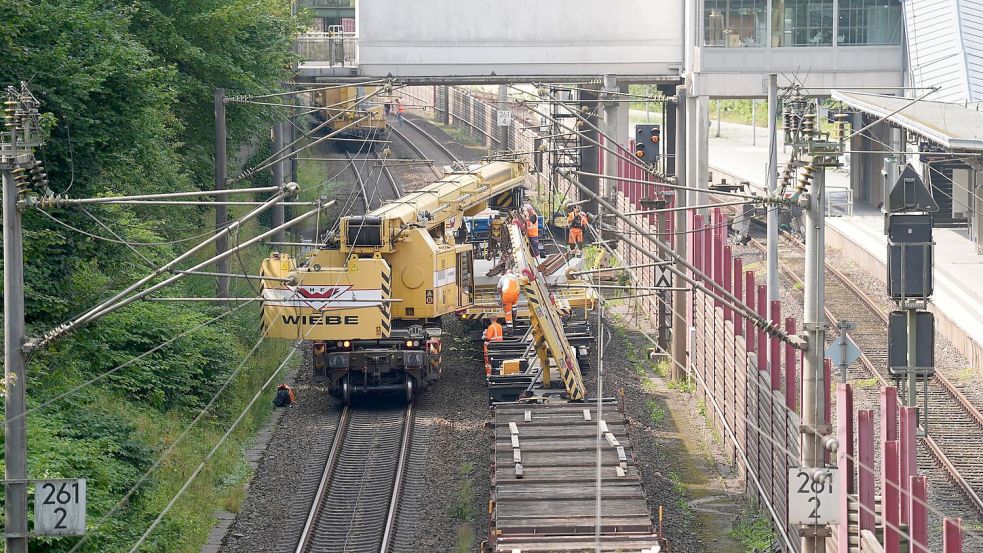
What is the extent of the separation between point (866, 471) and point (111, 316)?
14577 mm

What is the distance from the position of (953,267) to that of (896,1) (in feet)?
28.5

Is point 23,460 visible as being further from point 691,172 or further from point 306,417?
point 691,172

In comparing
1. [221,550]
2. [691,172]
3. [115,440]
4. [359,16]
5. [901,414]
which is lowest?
[221,550]

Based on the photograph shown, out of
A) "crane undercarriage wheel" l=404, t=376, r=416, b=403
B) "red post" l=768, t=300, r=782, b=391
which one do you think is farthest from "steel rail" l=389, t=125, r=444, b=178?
"red post" l=768, t=300, r=782, b=391

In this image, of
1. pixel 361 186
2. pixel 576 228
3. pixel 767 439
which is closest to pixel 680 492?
pixel 767 439

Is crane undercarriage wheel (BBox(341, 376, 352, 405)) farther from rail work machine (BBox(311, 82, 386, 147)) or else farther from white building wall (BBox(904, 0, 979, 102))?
rail work machine (BBox(311, 82, 386, 147))

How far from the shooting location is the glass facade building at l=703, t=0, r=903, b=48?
41.7m

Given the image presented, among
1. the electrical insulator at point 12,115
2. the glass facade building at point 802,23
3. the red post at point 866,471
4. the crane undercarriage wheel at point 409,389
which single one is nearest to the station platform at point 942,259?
the glass facade building at point 802,23

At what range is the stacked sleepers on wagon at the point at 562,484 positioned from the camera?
675 inches

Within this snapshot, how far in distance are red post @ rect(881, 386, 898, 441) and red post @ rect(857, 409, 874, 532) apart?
0.19 meters

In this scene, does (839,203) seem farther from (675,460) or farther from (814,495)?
(814,495)

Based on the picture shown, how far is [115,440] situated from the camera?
65.1ft

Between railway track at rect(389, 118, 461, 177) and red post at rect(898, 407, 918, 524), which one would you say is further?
railway track at rect(389, 118, 461, 177)

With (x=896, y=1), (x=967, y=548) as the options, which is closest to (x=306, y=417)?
(x=967, y=548)
